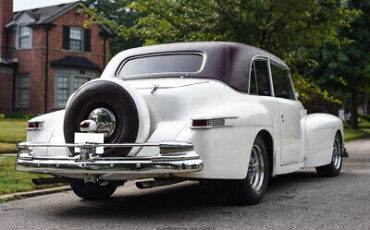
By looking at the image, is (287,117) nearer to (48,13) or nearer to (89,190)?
(89,190)

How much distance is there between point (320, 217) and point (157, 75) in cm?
240

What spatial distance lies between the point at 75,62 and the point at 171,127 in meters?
25.1

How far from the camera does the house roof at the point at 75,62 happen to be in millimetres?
28606

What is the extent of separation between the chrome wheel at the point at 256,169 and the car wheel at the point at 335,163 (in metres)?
2.85

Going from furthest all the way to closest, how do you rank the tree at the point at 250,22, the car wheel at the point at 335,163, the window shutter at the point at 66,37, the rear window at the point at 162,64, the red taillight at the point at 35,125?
the window shutter at the point at 66,37 < the tree at the point at 250,22 < the car wheel at the point at 335,163 < the rear window at the point at 162,64 < the red taillight at the point at 35,125

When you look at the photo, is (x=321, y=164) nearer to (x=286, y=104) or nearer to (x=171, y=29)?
(x=286, y=104)

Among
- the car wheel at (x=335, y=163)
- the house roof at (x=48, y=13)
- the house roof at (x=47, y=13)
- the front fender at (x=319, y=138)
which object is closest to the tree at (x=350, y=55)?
the house roof at (x=47, y=13)

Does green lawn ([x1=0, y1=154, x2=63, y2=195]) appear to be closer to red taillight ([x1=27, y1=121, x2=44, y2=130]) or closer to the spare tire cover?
red taillight ([x1=27, y1=121, x2=44, y2=130])

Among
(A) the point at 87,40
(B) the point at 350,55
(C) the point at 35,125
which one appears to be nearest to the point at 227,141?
(C) the point at 35,125

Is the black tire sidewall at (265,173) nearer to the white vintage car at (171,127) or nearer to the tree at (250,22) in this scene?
the white vintage car at (171,127)

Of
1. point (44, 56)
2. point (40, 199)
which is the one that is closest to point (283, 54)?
point (40, 199)

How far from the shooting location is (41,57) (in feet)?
92.0

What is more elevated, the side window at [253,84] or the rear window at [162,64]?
the rear window at [162,64]

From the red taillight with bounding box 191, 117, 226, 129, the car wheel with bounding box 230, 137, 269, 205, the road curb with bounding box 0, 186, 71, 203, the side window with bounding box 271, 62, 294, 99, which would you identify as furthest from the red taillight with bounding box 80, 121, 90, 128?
the side window with bounding box 271, 62, 294, 99
